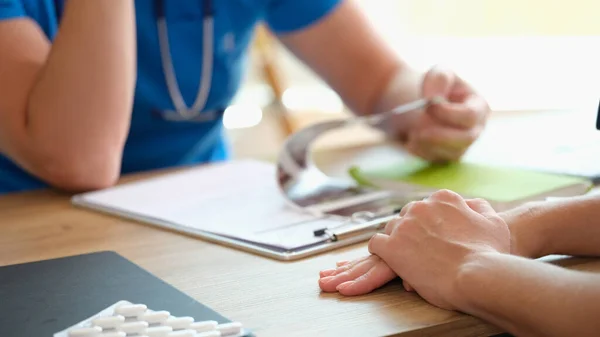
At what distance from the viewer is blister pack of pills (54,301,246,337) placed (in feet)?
1.74

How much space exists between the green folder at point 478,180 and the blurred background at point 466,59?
754 mm

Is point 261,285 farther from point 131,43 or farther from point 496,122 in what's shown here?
point 496,122

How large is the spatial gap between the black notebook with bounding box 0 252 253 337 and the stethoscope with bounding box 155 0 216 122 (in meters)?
0.63

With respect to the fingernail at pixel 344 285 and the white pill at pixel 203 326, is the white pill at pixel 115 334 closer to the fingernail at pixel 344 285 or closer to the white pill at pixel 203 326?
the white pill at pixel 203 326

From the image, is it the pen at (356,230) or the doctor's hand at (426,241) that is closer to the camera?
the doctor's hand at (426,241)

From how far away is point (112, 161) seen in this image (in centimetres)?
109

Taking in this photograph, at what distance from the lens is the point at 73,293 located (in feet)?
2.10

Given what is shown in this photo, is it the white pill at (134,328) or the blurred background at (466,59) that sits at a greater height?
the blurred background at (466,59)

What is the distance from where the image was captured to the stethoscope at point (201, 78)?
1320mm

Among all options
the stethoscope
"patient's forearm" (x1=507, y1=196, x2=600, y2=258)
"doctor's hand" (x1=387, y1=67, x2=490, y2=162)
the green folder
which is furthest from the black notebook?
the stethoscope

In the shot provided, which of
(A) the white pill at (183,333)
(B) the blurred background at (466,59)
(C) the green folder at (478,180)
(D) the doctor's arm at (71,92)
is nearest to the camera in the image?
(A) the white pill at (183,333)

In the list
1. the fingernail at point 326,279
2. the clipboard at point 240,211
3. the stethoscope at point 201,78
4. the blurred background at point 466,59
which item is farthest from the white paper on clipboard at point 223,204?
the blurred background at point 466,59

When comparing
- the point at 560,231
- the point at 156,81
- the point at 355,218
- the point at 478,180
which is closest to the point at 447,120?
the point at 478,180

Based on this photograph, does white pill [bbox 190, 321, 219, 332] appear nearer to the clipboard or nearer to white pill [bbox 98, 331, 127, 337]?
white pill [bbox 98, 331, 127, 337]
